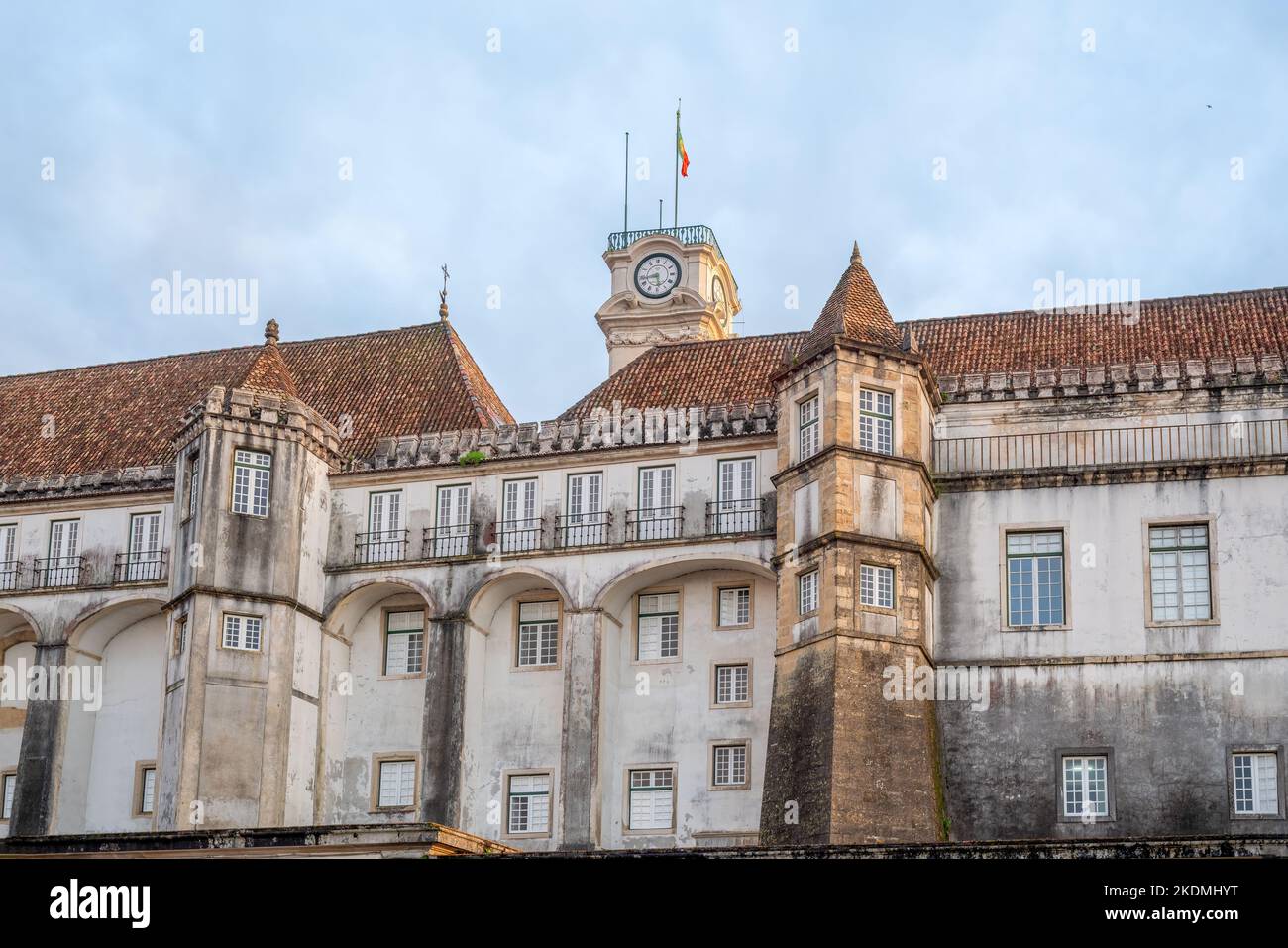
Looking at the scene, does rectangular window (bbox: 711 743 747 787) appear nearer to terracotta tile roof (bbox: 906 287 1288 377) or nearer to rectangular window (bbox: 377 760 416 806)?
rectangular window (bbox: 377 760 416 806)

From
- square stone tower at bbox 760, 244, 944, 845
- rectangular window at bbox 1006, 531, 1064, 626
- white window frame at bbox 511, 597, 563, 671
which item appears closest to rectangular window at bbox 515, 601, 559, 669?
white window frame at bbox 511, 597, 563, 671

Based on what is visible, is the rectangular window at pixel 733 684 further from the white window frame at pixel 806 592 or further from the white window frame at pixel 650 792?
the white window frame at pixel 806 592

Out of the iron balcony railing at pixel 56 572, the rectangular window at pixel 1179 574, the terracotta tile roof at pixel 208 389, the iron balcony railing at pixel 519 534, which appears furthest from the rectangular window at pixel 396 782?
the rectangular window at pixel 1179 574

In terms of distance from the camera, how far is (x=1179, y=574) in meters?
42.3

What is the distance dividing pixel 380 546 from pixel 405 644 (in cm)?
242

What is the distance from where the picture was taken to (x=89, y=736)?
50.3 meters

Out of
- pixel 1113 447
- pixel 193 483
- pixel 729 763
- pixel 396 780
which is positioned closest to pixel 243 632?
pixel 193 483

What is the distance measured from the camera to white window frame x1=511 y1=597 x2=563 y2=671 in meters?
47.8

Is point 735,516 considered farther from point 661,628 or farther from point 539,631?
point 539,631

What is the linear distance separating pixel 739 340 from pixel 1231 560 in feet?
53.7

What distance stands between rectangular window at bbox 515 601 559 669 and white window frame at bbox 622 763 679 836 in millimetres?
3424
